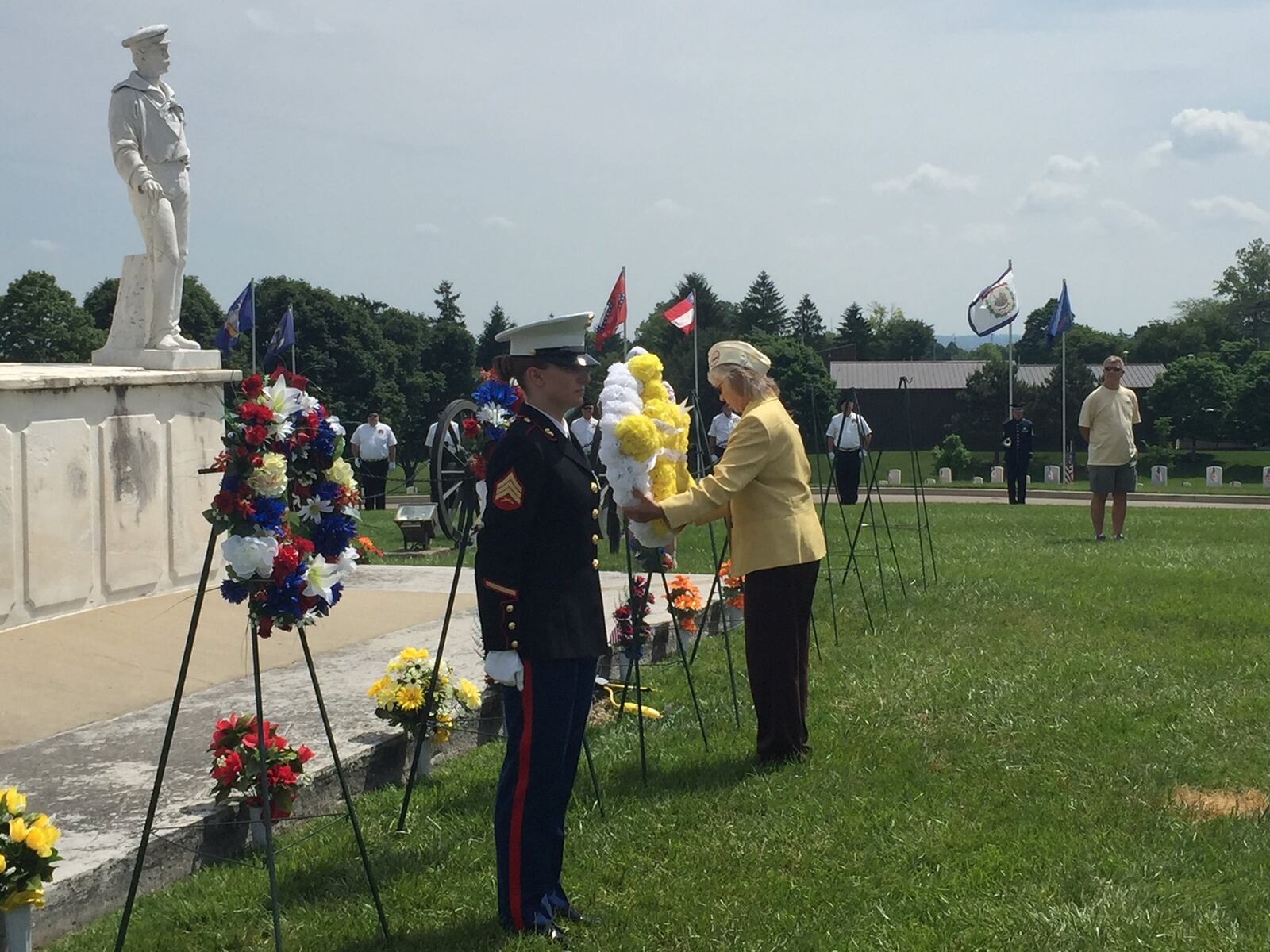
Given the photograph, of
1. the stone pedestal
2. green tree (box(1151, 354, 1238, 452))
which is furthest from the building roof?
the stone pedestal

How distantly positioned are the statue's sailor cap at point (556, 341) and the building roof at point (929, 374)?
56998 millimetres

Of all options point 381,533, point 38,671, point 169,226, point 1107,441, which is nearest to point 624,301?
point 381,533

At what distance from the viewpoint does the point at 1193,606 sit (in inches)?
370

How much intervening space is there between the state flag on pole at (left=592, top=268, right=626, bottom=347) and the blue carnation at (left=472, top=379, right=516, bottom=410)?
1372 centimetres

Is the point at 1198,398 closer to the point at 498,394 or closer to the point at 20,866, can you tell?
the point at 498,394

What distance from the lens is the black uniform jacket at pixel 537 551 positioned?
13.1ft

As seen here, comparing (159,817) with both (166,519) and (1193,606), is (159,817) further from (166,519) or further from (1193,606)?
(1193,606)

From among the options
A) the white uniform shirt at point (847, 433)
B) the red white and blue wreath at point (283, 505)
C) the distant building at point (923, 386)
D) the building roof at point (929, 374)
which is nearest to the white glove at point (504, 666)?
the red white and blue wreath at point (283, 505)

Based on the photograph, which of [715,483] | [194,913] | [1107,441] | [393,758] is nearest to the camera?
[194,913]

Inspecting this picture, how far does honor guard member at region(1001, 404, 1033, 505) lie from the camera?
76.9 ft

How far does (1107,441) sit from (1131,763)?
8.36 m

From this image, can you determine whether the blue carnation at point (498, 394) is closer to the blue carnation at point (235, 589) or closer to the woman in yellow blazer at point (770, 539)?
the woman in yellow blazer at point (770, 539)

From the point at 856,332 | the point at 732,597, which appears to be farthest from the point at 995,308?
the point at 856,332

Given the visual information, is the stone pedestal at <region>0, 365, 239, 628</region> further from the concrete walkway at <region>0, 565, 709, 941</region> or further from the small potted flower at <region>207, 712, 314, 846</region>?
the small potted flower at <region>207, 712, 314, 846</region>
